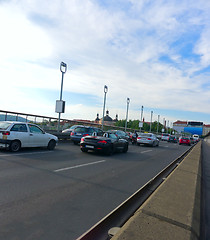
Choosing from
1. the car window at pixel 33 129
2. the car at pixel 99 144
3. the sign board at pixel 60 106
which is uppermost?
the sign board at pixel 60 106

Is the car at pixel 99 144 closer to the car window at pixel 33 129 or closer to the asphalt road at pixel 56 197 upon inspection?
the car window at pixel 33 129

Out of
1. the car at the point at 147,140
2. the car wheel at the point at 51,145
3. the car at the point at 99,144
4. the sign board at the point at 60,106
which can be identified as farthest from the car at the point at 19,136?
the car at the point at 147,140

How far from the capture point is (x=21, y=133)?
35.3 ft

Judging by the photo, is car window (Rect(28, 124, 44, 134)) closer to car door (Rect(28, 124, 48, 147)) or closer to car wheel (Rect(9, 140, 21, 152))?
car door (Rect(28, 124, 48, 147))

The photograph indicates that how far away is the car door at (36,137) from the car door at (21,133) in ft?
0.85

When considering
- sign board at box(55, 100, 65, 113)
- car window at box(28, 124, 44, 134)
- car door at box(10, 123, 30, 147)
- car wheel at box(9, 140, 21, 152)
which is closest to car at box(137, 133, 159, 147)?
sign board at box(55, 100, 65, 113)

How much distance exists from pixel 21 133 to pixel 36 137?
1015mm

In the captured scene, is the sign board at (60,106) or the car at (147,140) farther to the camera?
the car at (147,140)

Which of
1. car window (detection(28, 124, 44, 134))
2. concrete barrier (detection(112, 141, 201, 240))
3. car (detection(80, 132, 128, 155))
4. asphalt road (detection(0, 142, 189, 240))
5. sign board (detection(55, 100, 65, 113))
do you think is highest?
sign board (detection(55, 100, 65, 113))

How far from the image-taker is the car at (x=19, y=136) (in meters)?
10.2

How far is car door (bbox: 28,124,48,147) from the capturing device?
1138 centimetres

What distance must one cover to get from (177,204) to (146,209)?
795mm

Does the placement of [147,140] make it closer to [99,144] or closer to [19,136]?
[99,144]

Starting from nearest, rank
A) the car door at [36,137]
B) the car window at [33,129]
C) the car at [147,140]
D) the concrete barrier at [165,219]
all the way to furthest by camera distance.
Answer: the concrete barrier at [165,219]
the car door at [36,137]
the car window at [33,129]
the car at [147,140]
